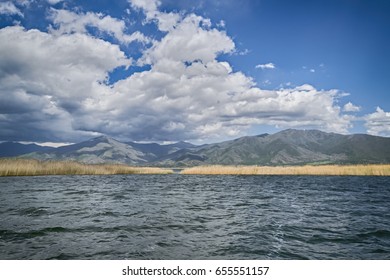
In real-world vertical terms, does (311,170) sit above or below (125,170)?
above

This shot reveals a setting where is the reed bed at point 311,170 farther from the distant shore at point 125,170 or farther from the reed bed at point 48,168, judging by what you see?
the reed bed at point 48,168

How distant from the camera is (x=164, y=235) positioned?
13656mm

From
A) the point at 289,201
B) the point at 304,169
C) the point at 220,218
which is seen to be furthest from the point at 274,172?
the point at 220,218

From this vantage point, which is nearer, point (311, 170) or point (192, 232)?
point (192, 232)

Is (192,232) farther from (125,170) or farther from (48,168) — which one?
(125,170)

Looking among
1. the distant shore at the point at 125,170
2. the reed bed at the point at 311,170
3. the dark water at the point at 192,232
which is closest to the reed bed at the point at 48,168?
the distant shore at the point at 125,170

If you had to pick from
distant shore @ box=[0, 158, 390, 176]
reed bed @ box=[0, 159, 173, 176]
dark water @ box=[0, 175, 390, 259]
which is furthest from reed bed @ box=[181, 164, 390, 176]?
dark water @ box=[0, 175, 390, 259]

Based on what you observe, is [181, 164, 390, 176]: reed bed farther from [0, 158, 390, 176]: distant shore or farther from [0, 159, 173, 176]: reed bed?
[0, 159, 173, 176]: reed bed

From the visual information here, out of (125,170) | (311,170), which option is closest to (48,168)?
(125,170)

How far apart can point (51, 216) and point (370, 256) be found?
685 inches

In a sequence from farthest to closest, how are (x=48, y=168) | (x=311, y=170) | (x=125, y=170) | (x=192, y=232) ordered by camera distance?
(x=125, y=170) < (x=311, y=170) < (x=48, y=168) < (x=192, y=232)

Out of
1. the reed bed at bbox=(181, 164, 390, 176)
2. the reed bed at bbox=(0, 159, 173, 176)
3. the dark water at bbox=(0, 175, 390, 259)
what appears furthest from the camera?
the reed bed at bbox=(181, 164, 390, 176)

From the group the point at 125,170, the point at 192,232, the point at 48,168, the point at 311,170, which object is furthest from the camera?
the point at 125,170

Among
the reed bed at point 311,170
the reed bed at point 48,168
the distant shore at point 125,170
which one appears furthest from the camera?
the reed bed at point 311,170
